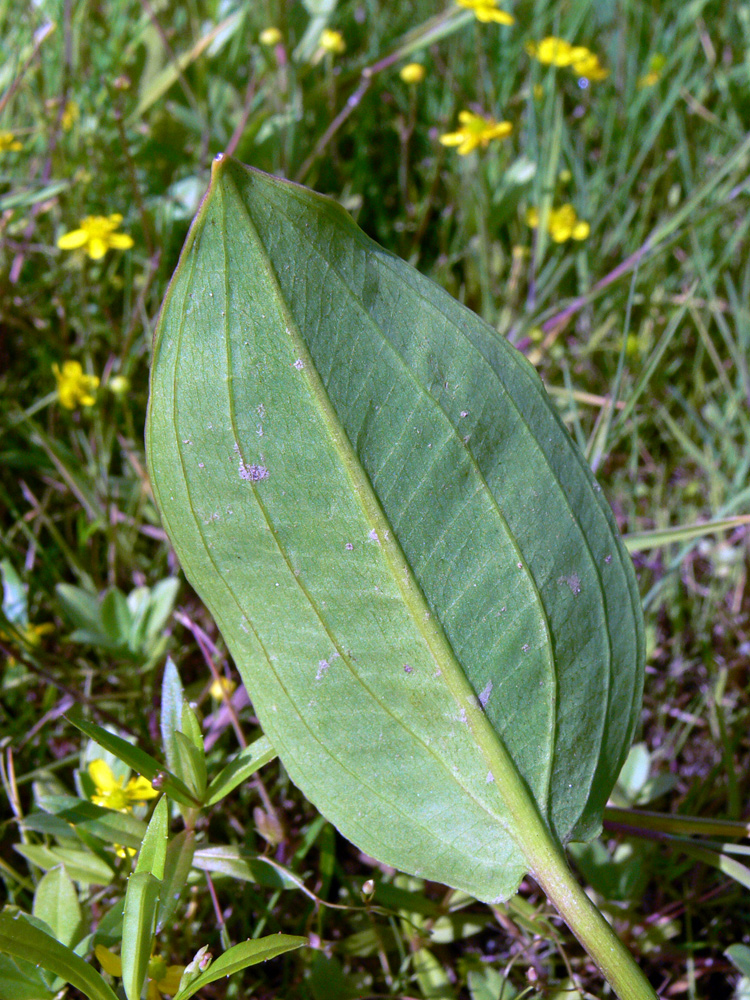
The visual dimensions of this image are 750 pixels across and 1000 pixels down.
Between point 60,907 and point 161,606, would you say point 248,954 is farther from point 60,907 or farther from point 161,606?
point 161,606

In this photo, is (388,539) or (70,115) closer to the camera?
(388,539)

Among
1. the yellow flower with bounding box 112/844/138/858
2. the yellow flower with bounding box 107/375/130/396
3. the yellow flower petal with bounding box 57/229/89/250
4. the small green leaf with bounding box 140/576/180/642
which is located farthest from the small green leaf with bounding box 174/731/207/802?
the yellow flower petal with bounding box 57/229/89/250

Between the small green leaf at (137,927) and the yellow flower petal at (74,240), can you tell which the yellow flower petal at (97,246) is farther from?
the small green leaf at (137,927)

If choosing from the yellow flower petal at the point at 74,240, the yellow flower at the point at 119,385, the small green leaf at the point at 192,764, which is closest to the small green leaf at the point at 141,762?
the small green leaf at the point at 192,764

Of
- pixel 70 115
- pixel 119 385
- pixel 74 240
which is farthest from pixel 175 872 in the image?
pixel 70 115

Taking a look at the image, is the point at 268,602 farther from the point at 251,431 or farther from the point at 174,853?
the point at 174,853

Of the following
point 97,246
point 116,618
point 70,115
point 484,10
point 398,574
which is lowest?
point 116,618

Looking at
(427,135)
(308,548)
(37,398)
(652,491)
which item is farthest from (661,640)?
(427,135)
